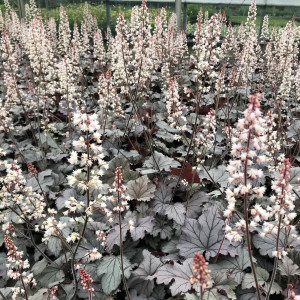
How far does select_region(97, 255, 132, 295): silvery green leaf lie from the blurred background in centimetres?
927

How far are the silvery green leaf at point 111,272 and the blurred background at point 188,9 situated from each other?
365 inches

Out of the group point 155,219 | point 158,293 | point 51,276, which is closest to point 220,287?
point 158,293

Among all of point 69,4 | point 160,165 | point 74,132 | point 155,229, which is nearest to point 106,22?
point 69,4

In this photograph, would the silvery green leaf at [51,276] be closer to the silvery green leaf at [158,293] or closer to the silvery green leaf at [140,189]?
the silvery green leaf at [158,293]

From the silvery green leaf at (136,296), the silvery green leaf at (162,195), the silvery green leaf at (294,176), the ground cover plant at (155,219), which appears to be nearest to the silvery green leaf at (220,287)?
the ground cover plant at (155,219)

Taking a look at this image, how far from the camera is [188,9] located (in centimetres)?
1205

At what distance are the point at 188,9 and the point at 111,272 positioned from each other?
11595 millimetres

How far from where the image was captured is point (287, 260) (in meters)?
2.37

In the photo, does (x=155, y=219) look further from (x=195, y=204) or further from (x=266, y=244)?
(x=266, y=244)

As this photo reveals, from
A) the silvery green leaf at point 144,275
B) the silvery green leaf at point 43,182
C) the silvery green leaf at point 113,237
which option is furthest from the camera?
the silvery green leaf at point 43,182

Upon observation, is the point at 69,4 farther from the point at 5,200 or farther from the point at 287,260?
the point at 287,260

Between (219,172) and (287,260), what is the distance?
1227 mm

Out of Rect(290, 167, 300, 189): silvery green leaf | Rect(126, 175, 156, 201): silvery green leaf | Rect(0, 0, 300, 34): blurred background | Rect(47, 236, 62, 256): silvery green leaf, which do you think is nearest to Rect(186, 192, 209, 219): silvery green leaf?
Rect(126, 175, 156, 201): silvery green leaf

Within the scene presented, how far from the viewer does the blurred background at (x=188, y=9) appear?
10719 millimetres
